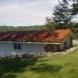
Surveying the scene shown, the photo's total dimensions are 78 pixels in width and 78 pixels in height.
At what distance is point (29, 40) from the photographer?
33.4m

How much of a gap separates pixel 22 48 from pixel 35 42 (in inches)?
115

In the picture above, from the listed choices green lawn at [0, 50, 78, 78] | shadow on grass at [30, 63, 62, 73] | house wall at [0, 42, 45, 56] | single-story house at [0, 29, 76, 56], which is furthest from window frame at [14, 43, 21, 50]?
shadow on grass at [30, 63, 62, 73]

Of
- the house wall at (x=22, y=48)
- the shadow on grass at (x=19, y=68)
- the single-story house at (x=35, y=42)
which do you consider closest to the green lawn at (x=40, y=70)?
the shadow on grass at (x=19, y=68)

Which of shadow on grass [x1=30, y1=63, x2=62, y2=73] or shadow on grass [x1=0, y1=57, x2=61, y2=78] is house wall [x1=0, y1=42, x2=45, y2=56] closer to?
shadow on grass [x1=0, y1=57, x2=61, y2=78]

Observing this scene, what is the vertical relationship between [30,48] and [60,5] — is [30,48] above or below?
below

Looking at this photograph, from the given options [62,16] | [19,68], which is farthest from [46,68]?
[62,16]

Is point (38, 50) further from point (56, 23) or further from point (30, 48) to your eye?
point (56, 23)

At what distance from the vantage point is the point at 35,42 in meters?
32.4

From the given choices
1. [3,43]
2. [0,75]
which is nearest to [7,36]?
[3,43]

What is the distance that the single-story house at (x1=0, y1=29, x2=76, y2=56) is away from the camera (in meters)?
31.9

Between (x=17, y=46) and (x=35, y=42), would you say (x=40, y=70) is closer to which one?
(x=35, y=42)

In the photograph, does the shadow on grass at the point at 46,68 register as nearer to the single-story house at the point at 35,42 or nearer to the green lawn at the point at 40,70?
the green lawn at the point at 40,70

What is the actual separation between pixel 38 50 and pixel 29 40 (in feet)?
7.35

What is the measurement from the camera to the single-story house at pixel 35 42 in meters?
31.9
